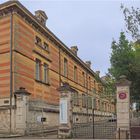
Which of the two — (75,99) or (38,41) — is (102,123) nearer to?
(75,99)

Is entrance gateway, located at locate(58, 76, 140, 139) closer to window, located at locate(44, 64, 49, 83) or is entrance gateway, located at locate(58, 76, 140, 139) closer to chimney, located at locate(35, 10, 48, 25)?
window, located at locate(44, 64, 49, 83)

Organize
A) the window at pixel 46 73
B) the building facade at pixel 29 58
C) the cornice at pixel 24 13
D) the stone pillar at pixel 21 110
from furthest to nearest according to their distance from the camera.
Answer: the window at pixel 46 73, the cornice at pixel 24 13, the building facade at pixel 29 58, the stone pillar at pixel 21 110

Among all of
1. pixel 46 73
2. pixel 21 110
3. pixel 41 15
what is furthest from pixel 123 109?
pixel 41 15

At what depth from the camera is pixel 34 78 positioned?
111ft

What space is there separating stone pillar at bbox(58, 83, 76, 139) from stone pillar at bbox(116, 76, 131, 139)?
3.34 m

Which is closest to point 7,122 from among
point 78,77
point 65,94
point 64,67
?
point 65,94

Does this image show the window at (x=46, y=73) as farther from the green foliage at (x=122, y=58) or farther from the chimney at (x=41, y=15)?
the green foliage at (x=122, y=58)

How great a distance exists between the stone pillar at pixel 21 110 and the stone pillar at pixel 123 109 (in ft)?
25.3

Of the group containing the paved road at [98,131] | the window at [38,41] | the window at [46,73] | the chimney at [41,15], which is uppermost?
the chimney at [41,15]

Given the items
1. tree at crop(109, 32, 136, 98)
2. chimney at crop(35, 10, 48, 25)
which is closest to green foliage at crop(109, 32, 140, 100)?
tree at crop(109, 32, 136, 98)

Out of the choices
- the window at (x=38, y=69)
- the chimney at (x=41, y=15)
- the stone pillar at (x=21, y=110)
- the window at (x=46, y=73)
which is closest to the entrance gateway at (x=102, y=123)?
the stone pillar at (x=21, y=110)

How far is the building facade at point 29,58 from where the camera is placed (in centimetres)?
3022

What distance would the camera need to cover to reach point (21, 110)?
2814cm

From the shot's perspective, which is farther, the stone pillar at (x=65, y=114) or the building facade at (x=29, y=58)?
the building facade at (x=29, y=58)
